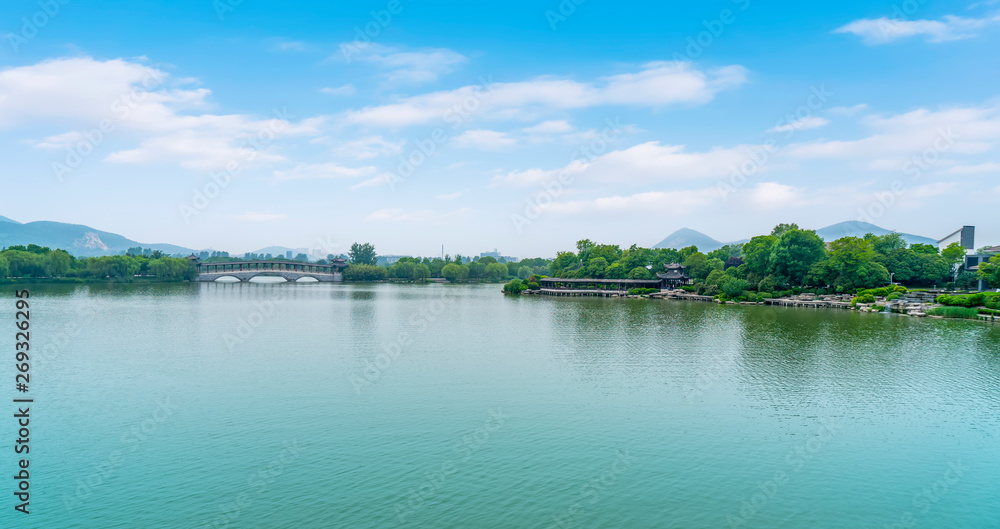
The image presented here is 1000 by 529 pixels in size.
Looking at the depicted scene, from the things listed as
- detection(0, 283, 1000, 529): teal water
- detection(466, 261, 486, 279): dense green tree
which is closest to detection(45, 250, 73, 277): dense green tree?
detection(0, 283, 1000, 529): teal water

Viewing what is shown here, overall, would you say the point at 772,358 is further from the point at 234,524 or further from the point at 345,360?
the point at 234,524

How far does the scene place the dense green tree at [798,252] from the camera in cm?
6397

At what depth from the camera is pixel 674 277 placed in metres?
79.5

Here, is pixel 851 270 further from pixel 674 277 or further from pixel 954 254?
pixel 674 277

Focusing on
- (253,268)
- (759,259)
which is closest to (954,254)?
(759,259)

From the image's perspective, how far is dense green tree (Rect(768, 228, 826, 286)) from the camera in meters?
64.0

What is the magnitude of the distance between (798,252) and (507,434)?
194ft

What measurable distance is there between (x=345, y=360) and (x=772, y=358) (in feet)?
65.5

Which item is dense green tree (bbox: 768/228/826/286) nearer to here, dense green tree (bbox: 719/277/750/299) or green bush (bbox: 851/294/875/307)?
dense green tree (bbox: 719/277/750/299)

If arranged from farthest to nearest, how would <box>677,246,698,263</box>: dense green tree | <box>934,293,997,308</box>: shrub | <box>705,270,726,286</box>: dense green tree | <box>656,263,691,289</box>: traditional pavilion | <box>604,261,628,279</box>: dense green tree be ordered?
<box>677,246,698,263</box>: dense green tree, <box>604,261,628,279</box>: dense green tree, <box>656,263,691,289</box>: traditional pavilion, <box>705,270,726,286</box>: dense green tree, <box>934,293,997,308</box>: shrub

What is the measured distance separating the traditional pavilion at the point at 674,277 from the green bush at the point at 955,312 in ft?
115

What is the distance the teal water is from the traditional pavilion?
48431mm

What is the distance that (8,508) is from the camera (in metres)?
11.0

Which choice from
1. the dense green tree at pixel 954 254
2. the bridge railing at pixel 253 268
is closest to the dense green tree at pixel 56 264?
the bridge railing at pixel 253 268
